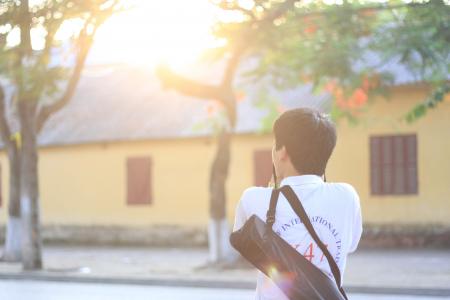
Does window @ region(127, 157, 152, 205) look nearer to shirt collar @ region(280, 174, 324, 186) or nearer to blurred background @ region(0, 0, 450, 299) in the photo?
blurred background @ region(0, 0, 450, 299)

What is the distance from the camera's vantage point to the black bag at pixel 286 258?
122 inches

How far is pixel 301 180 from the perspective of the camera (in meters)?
3.34

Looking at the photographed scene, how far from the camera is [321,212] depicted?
10.8 feet

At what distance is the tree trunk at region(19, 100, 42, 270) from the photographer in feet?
60.1

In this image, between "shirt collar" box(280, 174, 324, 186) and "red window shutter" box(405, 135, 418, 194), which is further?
"red window shutter" box(405, 135, 418, 194)

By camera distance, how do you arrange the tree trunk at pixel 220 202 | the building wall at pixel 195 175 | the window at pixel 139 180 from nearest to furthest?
1. the tree trunk at pixel 220 202
2. the building wall at pixel 195 175
3. the window at pixel 139 180

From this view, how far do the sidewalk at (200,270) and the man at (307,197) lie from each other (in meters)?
11.2

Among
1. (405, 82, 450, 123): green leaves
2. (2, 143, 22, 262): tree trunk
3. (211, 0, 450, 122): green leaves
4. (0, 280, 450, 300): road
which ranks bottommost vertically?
(0, 280, 450, 300): road

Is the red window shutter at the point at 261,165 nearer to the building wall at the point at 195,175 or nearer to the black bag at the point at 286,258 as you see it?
the building wall at the point at 195,175

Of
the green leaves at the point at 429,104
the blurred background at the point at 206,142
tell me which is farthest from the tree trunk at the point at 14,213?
the green leaves at the point at 429,104

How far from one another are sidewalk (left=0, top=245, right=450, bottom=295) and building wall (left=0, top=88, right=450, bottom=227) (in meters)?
1.51

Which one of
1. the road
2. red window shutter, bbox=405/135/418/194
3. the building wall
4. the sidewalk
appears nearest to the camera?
the road

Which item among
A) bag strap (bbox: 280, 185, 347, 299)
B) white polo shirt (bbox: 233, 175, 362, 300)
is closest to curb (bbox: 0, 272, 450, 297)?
white polo shirt (bbox: 233, 175, 362, 300)

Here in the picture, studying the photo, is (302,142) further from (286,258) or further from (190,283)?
(190,283)
